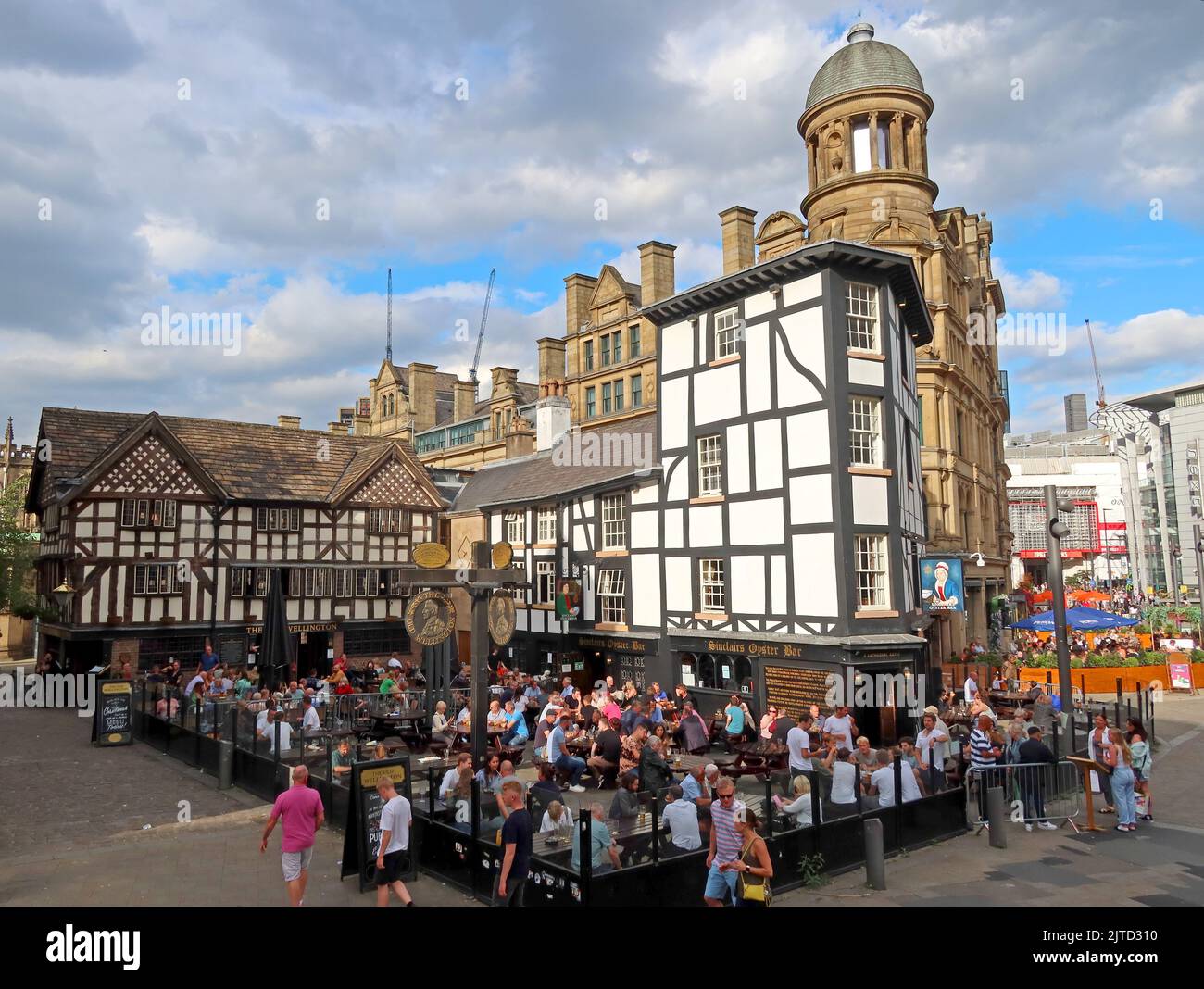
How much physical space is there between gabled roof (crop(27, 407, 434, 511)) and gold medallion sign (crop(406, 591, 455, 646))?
2221cm

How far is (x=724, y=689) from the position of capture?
23438 millimetres

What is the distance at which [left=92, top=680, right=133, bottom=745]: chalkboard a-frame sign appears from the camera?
20875 millimetres

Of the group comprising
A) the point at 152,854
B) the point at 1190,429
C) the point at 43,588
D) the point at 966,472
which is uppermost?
the point at 1190,429

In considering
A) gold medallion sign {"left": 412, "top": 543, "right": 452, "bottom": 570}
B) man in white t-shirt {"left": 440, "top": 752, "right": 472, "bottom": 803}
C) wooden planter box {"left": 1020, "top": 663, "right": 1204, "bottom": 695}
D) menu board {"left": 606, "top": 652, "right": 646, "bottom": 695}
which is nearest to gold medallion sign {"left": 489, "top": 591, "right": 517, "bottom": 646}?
gold medallion sign {"left": 412, "top": 543, "right": 452, "bottom": 570}

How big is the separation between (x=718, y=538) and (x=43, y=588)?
27.9 meters

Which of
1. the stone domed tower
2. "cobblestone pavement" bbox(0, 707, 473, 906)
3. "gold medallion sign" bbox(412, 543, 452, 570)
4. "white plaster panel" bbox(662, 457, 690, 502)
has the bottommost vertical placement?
"cobblestone pavement" bbox(0, 707, 473, 906)

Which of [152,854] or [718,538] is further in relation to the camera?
[718,538]

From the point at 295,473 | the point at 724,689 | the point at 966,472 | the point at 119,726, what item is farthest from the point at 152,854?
the point at 966,472

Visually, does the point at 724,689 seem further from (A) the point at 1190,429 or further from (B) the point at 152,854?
(A) the point at 1190,429

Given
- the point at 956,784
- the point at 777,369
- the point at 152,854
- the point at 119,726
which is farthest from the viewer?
the point at 777,369

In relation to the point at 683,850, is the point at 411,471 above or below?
above

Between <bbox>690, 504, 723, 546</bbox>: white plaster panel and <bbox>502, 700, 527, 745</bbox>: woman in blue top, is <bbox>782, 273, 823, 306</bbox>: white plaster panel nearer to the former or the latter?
<bbox>690, 504, 723, 546</bbox>: white plaster panel

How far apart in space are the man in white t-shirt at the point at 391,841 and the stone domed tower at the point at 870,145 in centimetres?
3057
